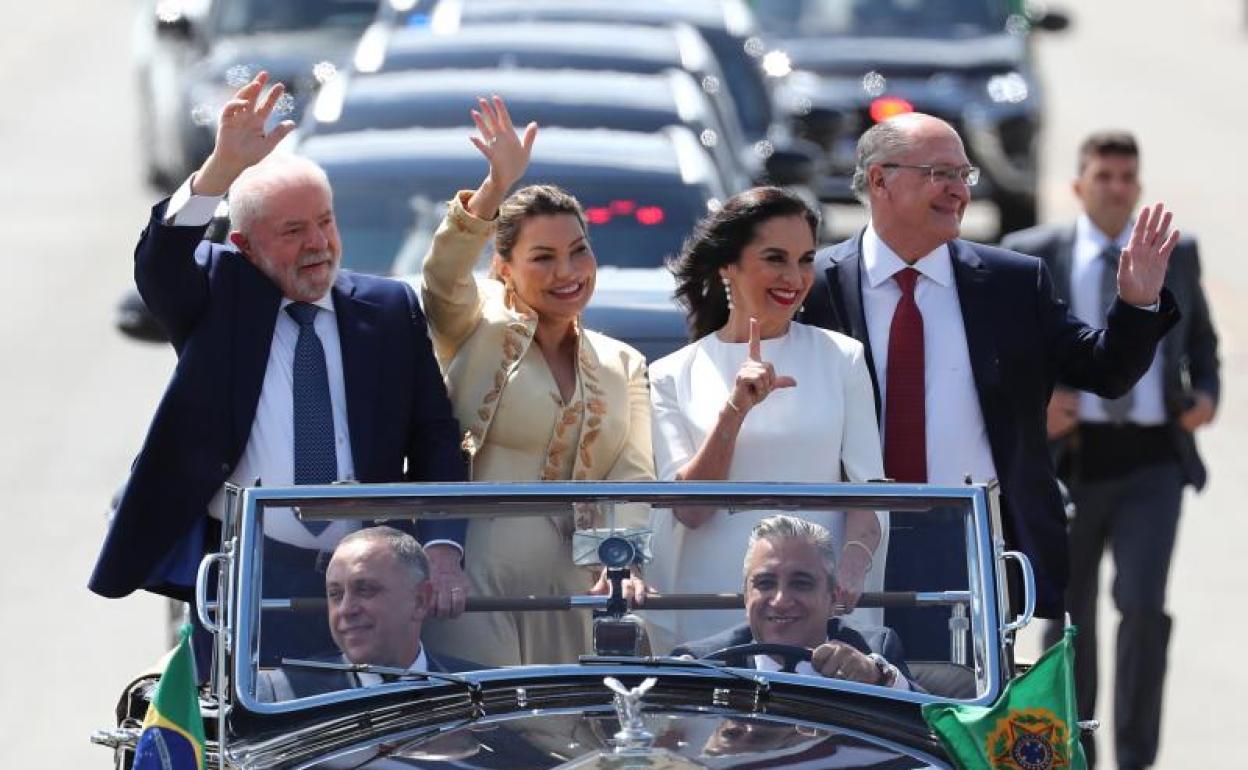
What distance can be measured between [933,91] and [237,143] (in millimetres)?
12627

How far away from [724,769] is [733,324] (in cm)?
190

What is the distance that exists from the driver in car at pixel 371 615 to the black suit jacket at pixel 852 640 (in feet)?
1.47

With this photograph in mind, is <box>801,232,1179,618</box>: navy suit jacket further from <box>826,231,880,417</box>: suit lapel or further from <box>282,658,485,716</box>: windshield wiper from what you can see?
<box>282,658,485,716</box>: windshield wiper

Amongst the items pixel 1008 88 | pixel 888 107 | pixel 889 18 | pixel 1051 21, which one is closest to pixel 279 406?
pixel 888 107

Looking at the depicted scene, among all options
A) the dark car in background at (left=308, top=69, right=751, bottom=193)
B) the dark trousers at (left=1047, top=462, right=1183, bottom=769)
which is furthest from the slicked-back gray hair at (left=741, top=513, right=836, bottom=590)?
the dark car in background at (left=308, top=69, right=751, bottom=193)

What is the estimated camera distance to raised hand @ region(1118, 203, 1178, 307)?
22.3 ft

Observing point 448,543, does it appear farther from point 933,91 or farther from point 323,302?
point 933,91

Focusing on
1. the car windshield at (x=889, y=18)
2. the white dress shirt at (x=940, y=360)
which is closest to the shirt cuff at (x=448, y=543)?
the white dress shirt at (x=940, y=360)

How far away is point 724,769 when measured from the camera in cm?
513

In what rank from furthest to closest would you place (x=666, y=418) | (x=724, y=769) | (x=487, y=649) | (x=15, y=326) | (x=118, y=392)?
1. (x=15, y=326)
2. (x=118, y=392)
3. (x=666, y=418)
4. (x=487, y=649)
5. (x=724, y=769)

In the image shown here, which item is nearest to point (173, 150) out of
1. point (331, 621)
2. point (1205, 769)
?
point (1205, 769)

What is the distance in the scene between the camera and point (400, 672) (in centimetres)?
559

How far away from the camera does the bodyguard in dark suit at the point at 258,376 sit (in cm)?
654

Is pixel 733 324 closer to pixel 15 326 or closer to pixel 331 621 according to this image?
pixel 331 621
